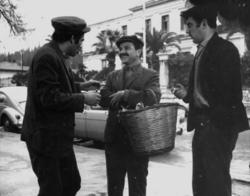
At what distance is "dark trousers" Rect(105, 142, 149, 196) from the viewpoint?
391 cm

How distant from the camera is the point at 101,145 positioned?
10.1 metres

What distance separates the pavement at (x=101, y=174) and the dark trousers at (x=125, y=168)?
4.18 ft

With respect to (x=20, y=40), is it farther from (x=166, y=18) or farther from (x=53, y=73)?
(x=166, y=18)

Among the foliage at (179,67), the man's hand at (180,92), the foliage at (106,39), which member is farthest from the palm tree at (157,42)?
Result: the man's hand at (180,92)

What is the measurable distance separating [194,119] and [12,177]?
13.2 ft

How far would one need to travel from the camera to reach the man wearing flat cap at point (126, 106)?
3861mm

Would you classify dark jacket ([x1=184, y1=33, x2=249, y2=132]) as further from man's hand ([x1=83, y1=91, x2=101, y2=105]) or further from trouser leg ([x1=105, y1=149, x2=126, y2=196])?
trouser leg ([x1=105, y1=149, x2=126, y2=196])

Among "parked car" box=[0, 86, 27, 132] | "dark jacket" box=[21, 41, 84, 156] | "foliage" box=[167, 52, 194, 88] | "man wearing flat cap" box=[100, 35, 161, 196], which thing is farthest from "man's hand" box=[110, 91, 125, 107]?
"foliage" box=[167, 52, 194, 88]

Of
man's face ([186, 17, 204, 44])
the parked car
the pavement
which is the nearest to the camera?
man's face ([186, 17, 204, 44])

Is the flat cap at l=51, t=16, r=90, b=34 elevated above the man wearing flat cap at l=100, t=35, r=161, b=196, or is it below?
above

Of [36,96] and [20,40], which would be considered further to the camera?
[20,40]

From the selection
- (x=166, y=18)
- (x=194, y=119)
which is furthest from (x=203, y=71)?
(x=166, y=18)

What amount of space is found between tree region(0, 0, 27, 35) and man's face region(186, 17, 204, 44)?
15.8 metres

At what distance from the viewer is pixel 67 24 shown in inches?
126
